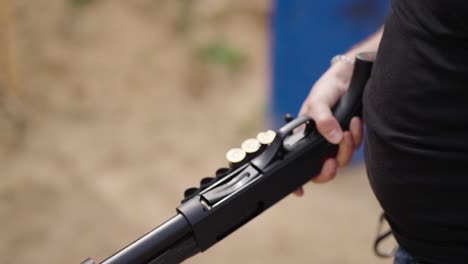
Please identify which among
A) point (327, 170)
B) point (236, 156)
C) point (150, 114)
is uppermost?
point (236, 156)

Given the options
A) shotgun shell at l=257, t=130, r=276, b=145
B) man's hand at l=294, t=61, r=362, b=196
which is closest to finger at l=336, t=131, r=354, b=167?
man's hand at l=294, t=61, r=362, b=196

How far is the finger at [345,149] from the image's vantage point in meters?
0.82

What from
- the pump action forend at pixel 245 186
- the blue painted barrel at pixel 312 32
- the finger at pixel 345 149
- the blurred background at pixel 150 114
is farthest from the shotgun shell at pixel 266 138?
the blue painted barrel at pixel 312 32

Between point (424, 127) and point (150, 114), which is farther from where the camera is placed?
point (150, 114)

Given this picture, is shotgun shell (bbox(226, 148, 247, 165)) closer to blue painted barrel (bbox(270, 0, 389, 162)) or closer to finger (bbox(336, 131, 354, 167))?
finger (bbox(336, 131, 354, 167))

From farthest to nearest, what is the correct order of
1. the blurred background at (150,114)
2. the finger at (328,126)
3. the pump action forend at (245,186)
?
the blurred background at (150,114), the finger at (328,126), the pump action forend at (245,186)

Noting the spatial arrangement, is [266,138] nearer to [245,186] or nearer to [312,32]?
[245,186]

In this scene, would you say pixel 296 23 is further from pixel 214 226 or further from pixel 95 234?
pixel 214 226

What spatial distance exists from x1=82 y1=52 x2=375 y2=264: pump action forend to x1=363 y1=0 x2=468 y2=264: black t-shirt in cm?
15

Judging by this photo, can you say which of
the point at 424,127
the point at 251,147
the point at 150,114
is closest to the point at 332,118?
the point at 251,147

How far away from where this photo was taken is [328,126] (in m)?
0.80

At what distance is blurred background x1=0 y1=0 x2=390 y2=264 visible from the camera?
5.77ft

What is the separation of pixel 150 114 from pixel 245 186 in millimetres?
1562

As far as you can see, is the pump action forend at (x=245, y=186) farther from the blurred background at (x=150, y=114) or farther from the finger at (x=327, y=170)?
the blurred background at (x=150, y=114)
